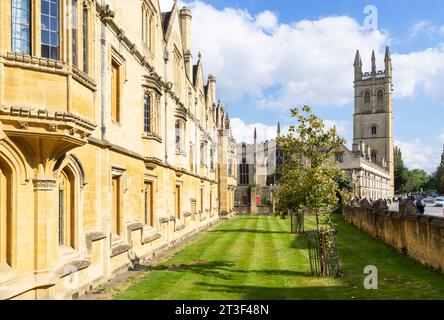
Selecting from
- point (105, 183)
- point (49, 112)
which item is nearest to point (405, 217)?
point (105, 183)

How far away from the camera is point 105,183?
41.8 ft

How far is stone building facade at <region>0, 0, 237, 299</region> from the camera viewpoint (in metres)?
7.98

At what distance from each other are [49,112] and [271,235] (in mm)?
20537

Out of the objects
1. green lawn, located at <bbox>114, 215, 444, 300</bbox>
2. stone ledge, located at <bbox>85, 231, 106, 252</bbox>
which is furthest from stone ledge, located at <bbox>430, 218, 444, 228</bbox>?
stone ledge, located at <bbox>85, 231, 106, 252</bbox>

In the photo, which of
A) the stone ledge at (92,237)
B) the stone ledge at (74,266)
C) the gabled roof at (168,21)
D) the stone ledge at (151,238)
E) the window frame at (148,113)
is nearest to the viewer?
the stone ledge at (74,266)

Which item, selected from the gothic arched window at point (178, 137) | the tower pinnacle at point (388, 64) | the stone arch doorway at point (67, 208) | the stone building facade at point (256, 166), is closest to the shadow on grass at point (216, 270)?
the stone arch doorway at point (67, 208)

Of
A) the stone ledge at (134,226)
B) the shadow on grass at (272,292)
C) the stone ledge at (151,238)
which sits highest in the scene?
the stone ledge at (134,226)

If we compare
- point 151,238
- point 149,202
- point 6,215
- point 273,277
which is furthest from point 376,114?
point 6,215

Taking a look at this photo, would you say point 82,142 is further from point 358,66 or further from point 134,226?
point 358,66

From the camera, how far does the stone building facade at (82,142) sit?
798 cm

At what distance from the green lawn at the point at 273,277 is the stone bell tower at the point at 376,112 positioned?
9510 cm

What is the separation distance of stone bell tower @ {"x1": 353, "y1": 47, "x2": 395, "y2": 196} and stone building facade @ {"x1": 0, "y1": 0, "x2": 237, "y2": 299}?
3743 inches

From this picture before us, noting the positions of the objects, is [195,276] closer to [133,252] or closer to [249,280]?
[249,280]

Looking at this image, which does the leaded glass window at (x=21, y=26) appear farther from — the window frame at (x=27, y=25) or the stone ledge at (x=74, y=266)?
the stone ledge at (x=74, y=266)
